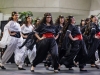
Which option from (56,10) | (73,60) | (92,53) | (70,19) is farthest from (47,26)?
(56,10)

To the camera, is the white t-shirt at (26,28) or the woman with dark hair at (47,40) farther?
the white t-shirt at (26,28)

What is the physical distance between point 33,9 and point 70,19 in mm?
9181

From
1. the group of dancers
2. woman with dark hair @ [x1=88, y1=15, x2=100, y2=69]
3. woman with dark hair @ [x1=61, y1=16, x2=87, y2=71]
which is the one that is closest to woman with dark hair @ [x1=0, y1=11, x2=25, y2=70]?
the group of dancers

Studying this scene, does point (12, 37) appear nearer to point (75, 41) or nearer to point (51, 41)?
point (51, 41)

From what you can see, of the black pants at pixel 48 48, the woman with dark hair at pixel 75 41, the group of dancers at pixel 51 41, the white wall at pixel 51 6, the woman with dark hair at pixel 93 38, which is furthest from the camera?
the white wall at pixel 51 6

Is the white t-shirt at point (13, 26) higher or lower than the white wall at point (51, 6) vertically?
lower

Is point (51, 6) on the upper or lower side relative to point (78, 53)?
upper

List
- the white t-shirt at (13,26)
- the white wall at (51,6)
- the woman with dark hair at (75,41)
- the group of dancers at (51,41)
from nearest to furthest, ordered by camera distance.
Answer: the group of dancers at (51,41) → the woman with dark hair at (75,41) → the white t-shirt at (13,26) → the white wall at (51,6)

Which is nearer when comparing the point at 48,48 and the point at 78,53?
the point at 48,48

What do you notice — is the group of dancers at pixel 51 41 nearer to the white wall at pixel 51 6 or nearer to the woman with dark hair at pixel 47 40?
the woman with dark hair at pixel 47 40

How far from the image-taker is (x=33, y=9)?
16000 millimetres

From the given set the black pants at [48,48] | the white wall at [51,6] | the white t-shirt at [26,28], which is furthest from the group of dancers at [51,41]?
the white wall at [51,6]

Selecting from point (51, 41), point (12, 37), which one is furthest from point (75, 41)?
point (12, 37)

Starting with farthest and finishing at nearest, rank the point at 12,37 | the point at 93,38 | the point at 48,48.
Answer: the point at 93,38, the point at 12,37, the point at 48,48
